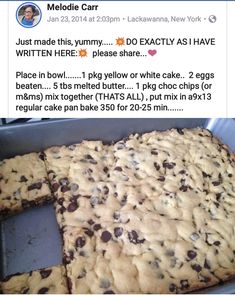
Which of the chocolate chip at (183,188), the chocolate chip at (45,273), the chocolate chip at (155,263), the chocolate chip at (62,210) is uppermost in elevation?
the chocolate chip at (183,188)

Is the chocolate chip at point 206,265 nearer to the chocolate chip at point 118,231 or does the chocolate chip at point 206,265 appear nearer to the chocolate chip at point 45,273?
the chocolate chip at point 118,231

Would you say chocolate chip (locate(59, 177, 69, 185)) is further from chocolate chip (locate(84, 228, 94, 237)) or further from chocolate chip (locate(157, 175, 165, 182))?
chocolate chip (locate(157, 175, 165, 182))

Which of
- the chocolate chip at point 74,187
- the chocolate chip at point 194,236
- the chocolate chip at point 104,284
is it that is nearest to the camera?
the chocolate chip at point 104,284

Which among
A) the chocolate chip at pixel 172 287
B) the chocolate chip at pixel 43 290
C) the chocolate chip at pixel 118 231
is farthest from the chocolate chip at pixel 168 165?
the chocolate chip at pixel 43 290

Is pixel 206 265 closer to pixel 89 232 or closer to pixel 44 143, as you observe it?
pixel 89 232

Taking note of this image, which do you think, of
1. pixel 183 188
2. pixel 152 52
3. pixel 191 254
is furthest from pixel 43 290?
pixel 152 52

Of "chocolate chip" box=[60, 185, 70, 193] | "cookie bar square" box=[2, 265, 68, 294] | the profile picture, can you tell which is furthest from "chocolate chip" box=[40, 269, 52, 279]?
the profile picture
